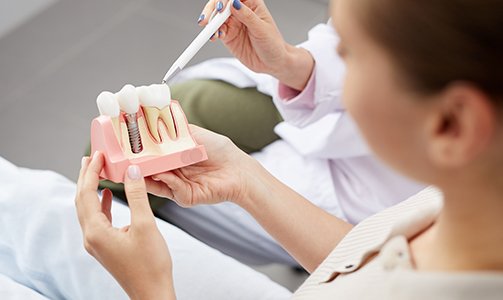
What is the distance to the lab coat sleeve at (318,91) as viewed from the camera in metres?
1.14

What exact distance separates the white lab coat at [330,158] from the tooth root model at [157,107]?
14.0 inches

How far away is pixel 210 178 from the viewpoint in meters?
0.86

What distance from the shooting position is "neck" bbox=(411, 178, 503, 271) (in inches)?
18.7

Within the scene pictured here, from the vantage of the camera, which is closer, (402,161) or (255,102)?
(402,161)

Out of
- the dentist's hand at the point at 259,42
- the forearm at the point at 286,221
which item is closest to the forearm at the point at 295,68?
the dentist's hand at the point at 259,42

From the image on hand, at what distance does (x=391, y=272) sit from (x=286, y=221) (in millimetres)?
303

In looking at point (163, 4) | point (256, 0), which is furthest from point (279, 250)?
point (163, 4)

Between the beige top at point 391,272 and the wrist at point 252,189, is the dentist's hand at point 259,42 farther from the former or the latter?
the beige top at point 391,272

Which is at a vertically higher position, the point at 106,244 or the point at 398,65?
the point at 398,65

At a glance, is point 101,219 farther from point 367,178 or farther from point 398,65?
point 367,178

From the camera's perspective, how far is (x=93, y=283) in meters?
0.98

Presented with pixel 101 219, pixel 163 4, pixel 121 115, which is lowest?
pixel 101 219

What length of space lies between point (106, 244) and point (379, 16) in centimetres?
41

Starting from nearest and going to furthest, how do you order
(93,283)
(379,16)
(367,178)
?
(379,16)
(93,283)
(367,178)
